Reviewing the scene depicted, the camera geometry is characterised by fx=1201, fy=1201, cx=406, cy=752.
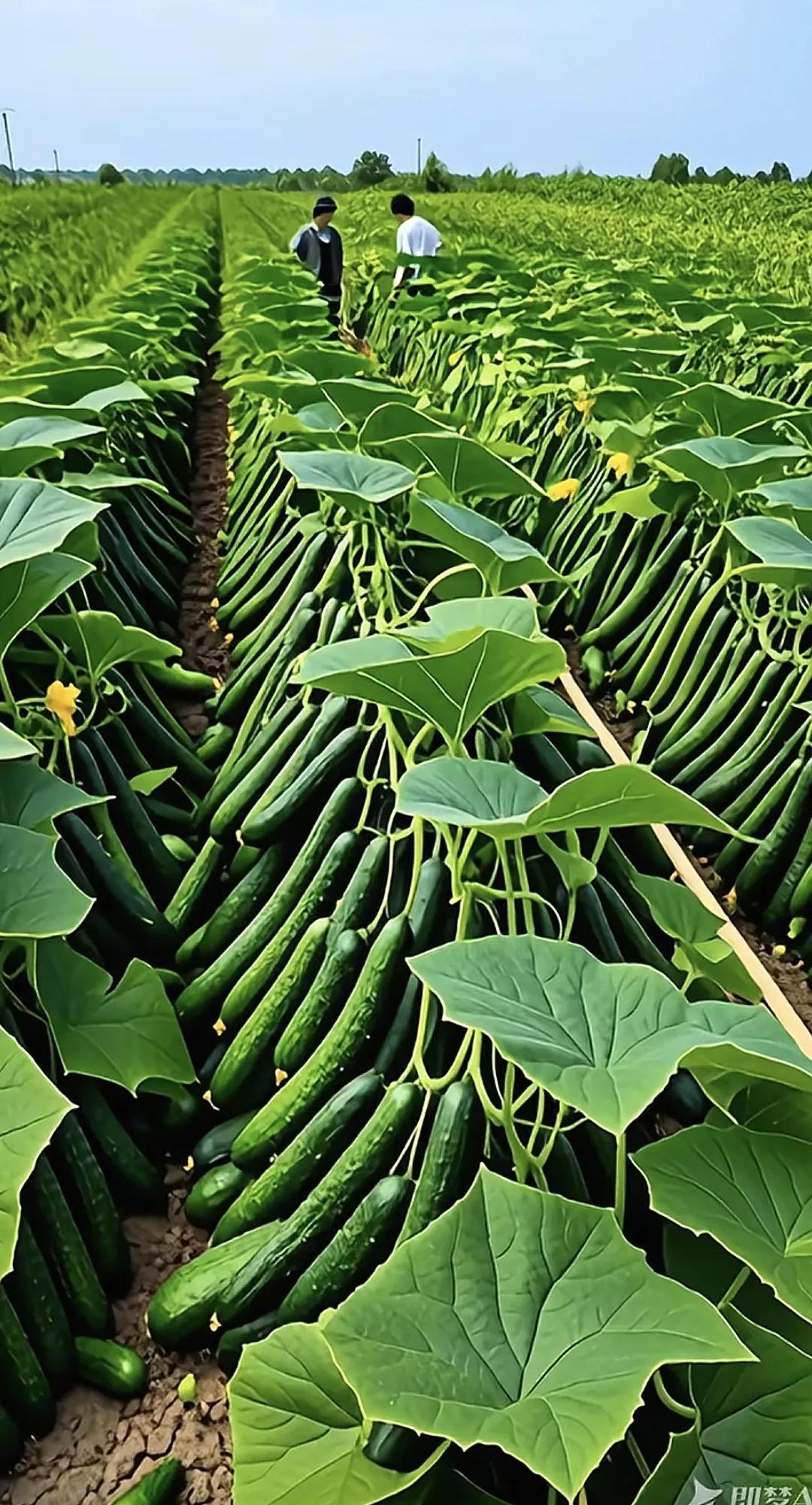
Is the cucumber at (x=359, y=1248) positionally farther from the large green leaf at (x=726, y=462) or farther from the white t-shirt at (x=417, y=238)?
the white t-shirt at (x=417, y=238)

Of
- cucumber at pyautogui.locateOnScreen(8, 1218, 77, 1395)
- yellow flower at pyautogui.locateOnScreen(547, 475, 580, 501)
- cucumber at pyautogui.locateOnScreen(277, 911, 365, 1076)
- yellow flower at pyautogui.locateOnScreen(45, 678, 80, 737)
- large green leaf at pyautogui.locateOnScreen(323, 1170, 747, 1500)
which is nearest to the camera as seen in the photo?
large green leaf at pyautogui.locateOnScreen(323, 1170, 747, 1500)

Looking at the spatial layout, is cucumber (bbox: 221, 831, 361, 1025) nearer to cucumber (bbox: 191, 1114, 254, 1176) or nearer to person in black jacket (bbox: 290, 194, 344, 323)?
cucumber (bbox: 191, 1114, 254, 1176)

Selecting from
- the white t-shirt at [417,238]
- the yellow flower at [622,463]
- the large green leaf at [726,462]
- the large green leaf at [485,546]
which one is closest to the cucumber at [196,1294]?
the large green leaf at [485,546]

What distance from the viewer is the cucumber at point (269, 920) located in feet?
7.10

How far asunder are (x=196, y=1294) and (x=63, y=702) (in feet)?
3.59

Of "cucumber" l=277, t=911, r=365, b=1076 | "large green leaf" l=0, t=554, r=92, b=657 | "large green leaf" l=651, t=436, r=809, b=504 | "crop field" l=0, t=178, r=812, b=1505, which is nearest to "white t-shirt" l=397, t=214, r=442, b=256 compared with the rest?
"crop field" l=0, t=178, r=812, b=1505

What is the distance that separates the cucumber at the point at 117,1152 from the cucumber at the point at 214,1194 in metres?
0.08

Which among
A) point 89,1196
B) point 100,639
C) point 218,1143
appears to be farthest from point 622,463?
point 89,1196

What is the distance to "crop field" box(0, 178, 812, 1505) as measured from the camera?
1160mm

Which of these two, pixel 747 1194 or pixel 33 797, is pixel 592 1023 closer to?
pixel 747 1194

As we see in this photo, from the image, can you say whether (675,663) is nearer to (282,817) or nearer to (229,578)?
(229,578)

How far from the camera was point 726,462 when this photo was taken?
10.9 ft

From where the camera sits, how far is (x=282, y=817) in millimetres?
2289

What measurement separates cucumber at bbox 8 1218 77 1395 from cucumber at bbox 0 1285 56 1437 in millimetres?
23
